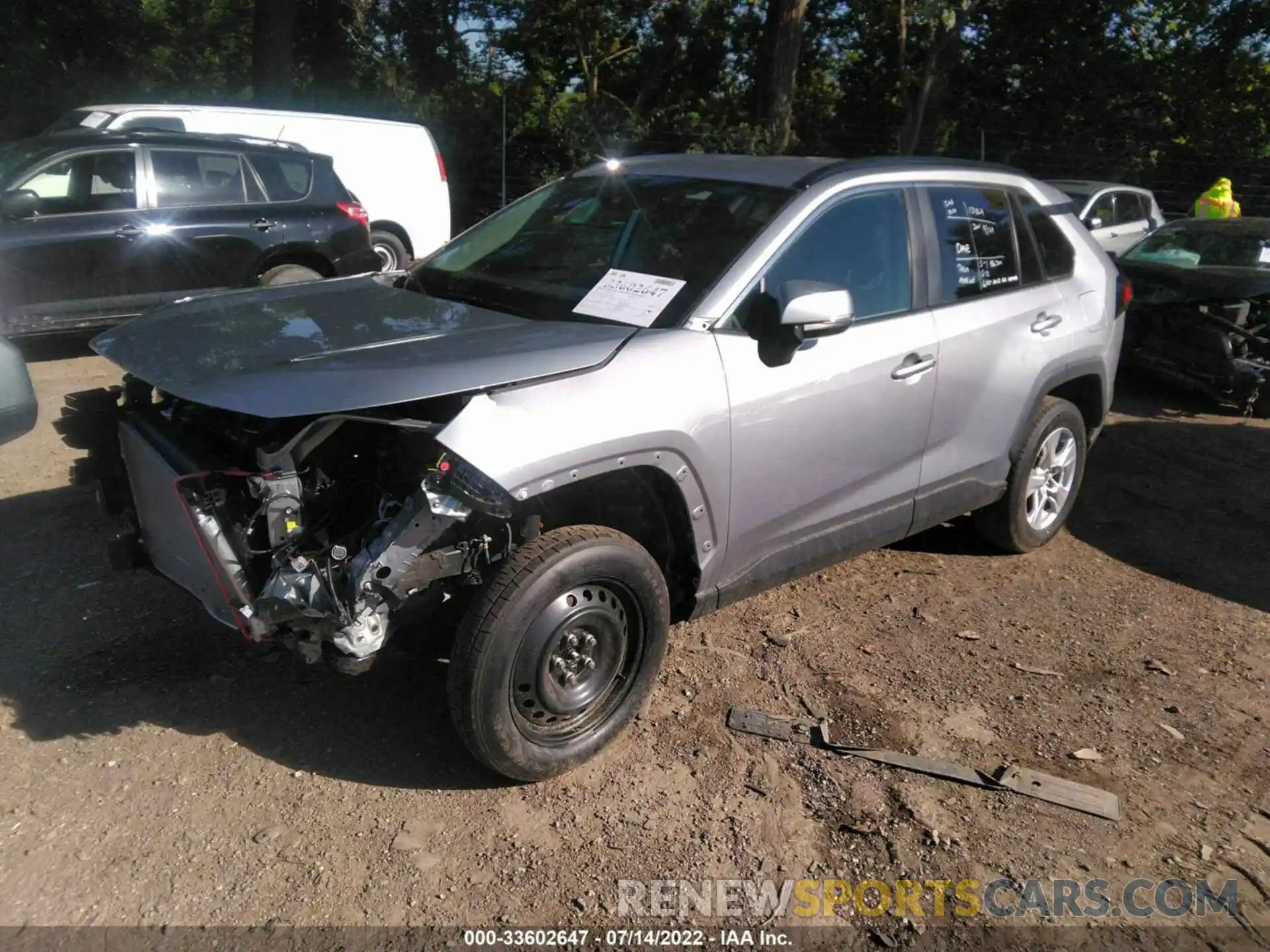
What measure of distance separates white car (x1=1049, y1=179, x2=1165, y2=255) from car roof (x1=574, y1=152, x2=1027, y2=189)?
29.0ft

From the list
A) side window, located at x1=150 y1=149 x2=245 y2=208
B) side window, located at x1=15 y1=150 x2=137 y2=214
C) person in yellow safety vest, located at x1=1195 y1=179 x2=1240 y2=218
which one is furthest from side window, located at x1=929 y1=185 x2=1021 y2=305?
person in yellow safety vest, located at x1=1195 y1=179 x2=1240 y2=218

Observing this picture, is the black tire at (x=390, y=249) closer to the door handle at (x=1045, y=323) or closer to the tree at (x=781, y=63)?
the tree at (x=781, y=63)

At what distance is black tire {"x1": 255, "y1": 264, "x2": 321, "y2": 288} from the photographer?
842 centimetres

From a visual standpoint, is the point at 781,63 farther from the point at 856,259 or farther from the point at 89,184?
the point at 856,259

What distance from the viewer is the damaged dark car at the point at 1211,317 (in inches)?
317

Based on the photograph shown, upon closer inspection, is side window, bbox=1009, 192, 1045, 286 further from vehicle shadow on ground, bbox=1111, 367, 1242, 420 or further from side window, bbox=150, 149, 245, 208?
side window, bbox=150, 149, 245, 208

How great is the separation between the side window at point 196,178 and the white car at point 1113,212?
9176 millimetres

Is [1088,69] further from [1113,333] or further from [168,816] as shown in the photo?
[168,816]

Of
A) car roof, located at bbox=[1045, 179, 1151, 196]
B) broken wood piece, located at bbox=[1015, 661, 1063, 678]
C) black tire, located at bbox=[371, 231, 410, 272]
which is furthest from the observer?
car roof, located at bbox=[1045, 179, 1151, 196]

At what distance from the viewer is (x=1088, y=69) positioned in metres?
20.1

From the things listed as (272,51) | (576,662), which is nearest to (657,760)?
(576,662)

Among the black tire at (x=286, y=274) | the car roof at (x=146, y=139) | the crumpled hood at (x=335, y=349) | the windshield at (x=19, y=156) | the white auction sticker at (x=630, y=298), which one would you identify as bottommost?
the black tire at (x=286, y=274)

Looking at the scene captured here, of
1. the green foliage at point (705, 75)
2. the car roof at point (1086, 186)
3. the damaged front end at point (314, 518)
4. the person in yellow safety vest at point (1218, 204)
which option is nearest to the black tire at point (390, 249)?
the green foliage at point (705, 75)

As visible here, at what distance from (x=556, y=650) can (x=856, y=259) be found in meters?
1.92
